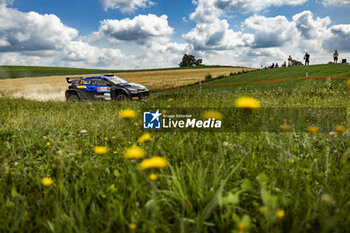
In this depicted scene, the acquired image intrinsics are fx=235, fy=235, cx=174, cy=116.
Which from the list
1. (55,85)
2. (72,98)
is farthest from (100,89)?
(55,85)

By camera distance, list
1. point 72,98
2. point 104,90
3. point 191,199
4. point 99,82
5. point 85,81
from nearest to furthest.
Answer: point 191,199 < point 104,90 < point 99,82 < point 85,81 < point 72,98

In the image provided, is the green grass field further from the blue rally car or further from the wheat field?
the wheat field

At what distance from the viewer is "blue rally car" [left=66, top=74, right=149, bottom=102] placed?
13562 millimetres

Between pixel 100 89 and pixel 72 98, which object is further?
pixel 72 98

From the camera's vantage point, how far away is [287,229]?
1.51m

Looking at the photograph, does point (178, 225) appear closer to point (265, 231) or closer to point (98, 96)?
point (265, 231)

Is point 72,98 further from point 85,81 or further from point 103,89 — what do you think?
point 103,89

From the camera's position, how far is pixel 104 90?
46.1ft

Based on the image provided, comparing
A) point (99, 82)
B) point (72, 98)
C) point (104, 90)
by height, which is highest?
point (99, 82)

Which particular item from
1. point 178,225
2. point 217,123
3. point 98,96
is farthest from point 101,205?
point 98,96

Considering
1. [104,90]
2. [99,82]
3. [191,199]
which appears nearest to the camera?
[191,199]

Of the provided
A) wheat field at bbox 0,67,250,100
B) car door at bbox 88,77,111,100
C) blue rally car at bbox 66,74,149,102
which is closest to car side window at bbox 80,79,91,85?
blue rally car at bbox 66,74,149,102

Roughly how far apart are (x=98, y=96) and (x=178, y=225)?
44.5ft

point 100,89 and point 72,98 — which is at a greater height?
point 100,89
